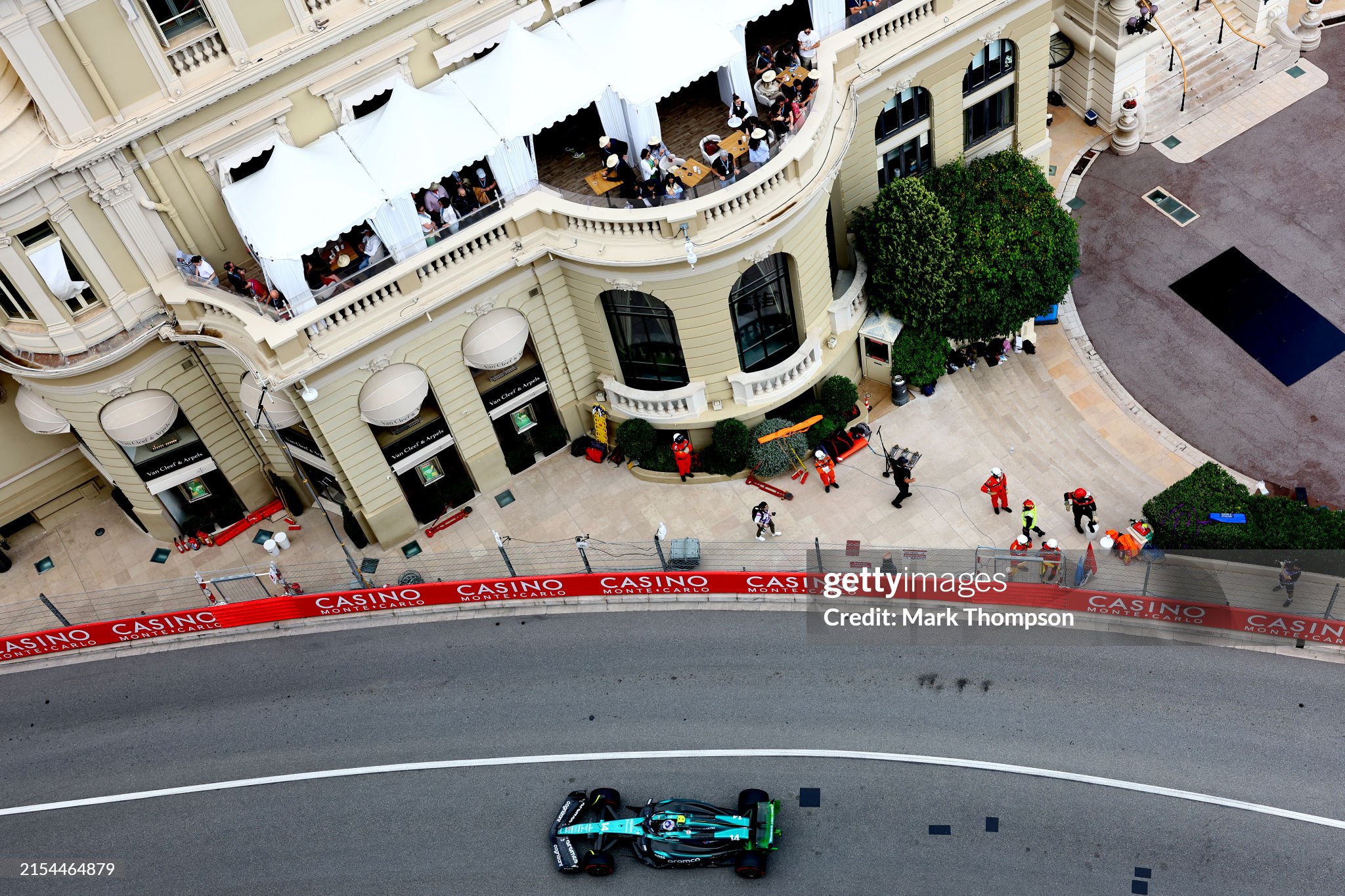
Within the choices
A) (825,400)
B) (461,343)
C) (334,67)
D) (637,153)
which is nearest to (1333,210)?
(825,400)

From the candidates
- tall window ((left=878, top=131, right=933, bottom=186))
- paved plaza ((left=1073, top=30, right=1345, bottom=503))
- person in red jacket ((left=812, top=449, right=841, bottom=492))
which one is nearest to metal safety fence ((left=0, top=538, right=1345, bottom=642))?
person in red jacket ((left=812, top=449, right=841, bottom=492))

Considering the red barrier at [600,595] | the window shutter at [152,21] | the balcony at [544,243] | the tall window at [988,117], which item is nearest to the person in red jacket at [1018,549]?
the red barrier at [600,595]

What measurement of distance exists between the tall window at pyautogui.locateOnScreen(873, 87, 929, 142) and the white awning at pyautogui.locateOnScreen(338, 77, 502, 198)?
14184mm

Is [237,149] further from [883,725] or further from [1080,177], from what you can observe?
[1080,177]

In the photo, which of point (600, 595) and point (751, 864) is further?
point (600, 595)

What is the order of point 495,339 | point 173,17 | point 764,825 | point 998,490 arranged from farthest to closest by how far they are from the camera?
1. point 998,490
2. point 495,339
3. point 764,825
4. point 173,17

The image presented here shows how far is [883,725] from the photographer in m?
45.8

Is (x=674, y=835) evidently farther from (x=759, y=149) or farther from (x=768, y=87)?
(x=768, y=87)

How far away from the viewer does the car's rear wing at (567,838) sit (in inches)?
1702

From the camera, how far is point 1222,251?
57.2 m

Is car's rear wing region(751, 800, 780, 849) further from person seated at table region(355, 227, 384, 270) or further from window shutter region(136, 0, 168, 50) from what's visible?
window shutter region(136, 0, 168, 50)

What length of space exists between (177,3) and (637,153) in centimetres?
1471

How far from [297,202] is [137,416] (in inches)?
402

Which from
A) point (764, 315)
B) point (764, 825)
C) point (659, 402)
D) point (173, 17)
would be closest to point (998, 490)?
point (764, 315)
